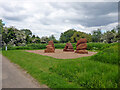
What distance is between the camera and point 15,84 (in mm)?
4898

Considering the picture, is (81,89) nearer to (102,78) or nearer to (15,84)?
(102,78)

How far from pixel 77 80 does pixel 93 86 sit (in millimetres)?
924

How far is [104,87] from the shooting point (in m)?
4.16

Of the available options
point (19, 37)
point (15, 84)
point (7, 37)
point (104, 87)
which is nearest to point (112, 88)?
point (104, 87)

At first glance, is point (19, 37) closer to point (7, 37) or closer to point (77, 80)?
point (7, 37)

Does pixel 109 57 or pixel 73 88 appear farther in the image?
pixel 109 57

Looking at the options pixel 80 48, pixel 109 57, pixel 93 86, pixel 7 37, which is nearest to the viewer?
pixel 93 86

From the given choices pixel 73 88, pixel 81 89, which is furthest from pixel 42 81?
pixel 81 89

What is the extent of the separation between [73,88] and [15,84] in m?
2.97

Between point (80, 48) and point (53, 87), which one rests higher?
point (80, 48)

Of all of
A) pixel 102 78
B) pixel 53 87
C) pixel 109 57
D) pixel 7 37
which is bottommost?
pixel 53 87

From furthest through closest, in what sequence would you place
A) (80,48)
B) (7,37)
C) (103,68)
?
(7,37)
(80,48)
(103,68)

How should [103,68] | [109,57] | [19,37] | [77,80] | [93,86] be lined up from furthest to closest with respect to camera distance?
[19,37] < [109,57] < [103,68] < [77,80] < [93,86]

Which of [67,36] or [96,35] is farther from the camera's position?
[67,36]
